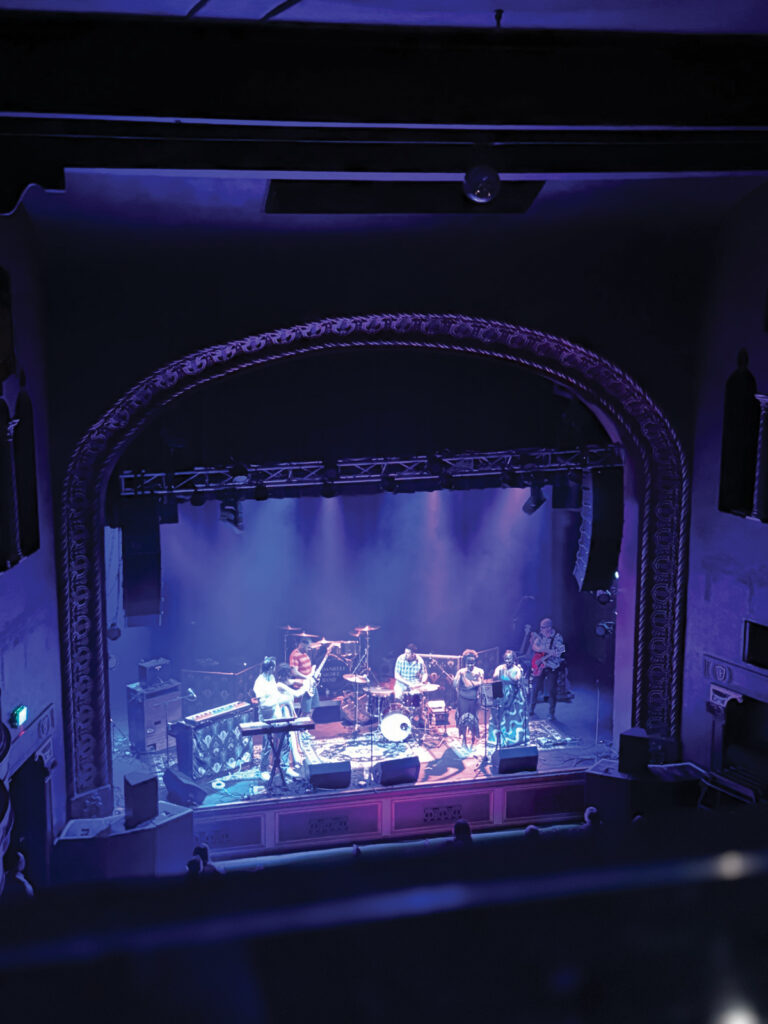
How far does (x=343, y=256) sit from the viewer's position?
7.73 meters

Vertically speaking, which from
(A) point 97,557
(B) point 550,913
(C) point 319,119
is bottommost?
(A) point 97,557

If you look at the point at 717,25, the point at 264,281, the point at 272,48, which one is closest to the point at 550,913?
the point at 272,48

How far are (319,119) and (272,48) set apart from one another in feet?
1.42

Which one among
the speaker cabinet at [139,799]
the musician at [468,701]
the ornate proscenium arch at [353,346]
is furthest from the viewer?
the musician at [468,701]

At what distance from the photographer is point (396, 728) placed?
35.1 ft

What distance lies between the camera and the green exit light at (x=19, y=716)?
6223 millimetres

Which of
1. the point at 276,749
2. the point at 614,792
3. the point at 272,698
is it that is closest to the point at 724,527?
the point at 614,792


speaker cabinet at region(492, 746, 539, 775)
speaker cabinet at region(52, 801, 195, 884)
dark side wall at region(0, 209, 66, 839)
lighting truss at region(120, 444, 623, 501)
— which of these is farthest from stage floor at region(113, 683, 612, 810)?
lighting truss at region(120, 444, 623, 501)

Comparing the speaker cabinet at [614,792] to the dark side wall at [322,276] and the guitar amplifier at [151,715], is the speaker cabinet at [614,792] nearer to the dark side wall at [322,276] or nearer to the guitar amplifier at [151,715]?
the dark side wall at [322,276]

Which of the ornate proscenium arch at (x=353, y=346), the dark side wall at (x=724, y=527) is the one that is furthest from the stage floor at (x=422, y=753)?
the dark side wall at (x=724, y=527)

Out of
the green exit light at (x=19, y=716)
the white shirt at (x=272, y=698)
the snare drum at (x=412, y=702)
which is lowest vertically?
the snare drum at (x=412, y=702)

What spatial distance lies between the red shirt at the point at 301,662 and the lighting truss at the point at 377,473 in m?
3.19

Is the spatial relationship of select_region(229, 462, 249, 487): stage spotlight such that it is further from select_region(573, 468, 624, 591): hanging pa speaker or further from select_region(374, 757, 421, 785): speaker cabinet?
select_region(573, 468, 624, 591): hanging pa speaker

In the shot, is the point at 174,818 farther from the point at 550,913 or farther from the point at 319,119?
the point at 550,913
